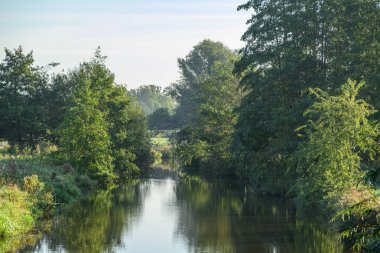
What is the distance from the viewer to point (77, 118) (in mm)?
53156

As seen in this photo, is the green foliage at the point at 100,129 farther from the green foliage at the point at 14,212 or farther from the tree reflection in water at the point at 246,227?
the green foliage at the point at 14,212

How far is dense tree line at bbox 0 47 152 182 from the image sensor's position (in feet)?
176

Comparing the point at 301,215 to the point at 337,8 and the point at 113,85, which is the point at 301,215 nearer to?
the point at 337,8

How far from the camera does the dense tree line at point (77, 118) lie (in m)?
53.7

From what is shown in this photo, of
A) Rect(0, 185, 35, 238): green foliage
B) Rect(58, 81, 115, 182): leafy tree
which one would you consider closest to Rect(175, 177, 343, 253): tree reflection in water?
Rect(0, 185, 35, 238): green foliage

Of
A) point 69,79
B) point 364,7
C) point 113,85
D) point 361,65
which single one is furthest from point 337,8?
point 69,79

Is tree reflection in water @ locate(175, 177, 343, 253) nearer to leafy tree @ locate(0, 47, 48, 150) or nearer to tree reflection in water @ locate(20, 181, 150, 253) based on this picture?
tree reflection in water @ locate(20, 181, 150, 253)

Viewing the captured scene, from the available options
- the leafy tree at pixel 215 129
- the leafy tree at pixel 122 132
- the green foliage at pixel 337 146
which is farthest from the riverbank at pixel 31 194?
the leafy tree at pixel 215 129

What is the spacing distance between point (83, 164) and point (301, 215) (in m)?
25.4

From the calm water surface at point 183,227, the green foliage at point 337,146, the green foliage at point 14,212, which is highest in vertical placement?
the green foliage at point 337,146

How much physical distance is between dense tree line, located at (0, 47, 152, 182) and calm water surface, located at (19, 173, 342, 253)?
716 cm

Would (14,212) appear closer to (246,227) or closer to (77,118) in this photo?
(246,227)

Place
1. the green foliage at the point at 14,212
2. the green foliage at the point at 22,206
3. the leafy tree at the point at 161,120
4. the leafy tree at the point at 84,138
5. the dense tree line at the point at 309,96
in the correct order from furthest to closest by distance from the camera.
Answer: the leafy tree at the point at 161,120 < the leafy tree at the point at 84,138 < the dense tree line at the point at 309,96 < the green foliage at the point at 22,206 < the green foliage at the point at 14,212

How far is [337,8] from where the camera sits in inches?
1677
